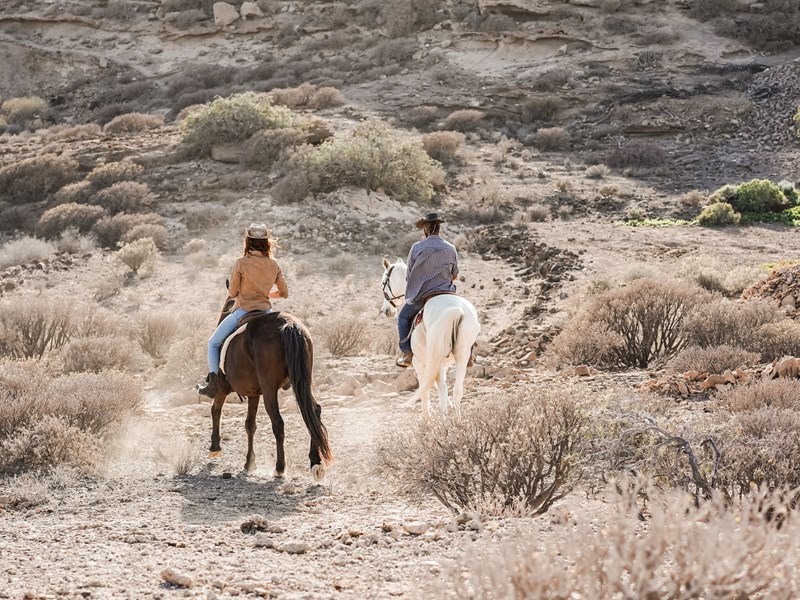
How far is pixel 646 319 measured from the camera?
1151 cm

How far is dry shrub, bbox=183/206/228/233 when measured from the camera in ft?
68.2

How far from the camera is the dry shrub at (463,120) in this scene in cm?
2942

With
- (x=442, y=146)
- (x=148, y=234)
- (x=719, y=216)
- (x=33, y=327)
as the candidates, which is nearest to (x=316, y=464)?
(x=33, y=327)

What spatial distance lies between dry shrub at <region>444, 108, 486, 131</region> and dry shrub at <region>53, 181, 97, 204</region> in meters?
12.3

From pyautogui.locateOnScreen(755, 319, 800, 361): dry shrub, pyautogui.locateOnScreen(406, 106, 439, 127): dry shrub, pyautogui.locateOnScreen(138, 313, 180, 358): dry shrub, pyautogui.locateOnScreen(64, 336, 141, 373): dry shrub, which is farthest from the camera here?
pyautogui.locateOnScreen(406, 106, 439, 127): dry shrub

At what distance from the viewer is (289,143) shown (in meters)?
23.8

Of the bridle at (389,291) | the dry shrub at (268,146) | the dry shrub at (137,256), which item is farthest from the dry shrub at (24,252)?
the bridle at (389,291)

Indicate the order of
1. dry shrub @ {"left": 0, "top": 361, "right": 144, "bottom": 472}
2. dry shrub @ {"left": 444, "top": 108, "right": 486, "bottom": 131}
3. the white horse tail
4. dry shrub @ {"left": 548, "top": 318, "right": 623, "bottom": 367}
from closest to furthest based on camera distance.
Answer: dry shrub @ {"left": 0, "top": 361, "right": 144, "bottom": 472} < the white horse tail < dry shrub @ {"left": 548, "top": 318, "right": 623, "bottom": 367} < dry shrub @ {"left": 444, "top": 108, "right": 486, "bottom": 131}

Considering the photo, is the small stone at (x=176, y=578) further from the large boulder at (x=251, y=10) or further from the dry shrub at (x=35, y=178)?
the large boulder at (x=251, y=10)

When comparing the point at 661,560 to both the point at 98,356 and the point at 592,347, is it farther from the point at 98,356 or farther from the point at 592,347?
the point at 98,356

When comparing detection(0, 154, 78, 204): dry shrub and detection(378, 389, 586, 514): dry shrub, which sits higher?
detection(378, 389, 586, 514): dry shrub

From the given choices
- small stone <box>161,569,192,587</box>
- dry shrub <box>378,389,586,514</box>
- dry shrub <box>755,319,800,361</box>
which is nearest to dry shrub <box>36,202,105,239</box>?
dry shrub <box>755,319,800,361</box>

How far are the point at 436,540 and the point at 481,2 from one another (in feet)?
121

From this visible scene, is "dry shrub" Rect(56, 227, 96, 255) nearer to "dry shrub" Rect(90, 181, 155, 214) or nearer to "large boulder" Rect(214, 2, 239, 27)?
"dry shrub" Rect(90, 181, 155, 214)
